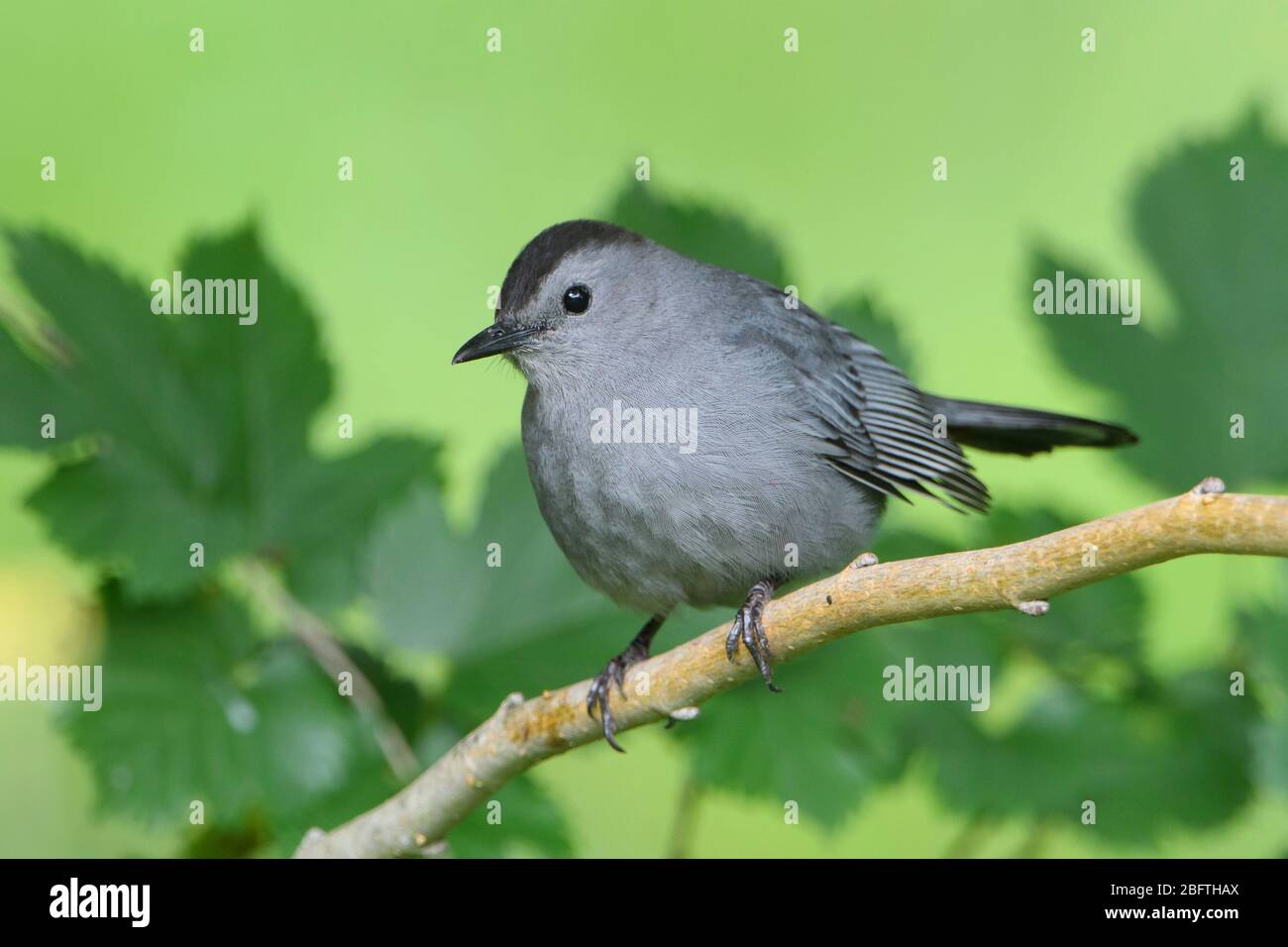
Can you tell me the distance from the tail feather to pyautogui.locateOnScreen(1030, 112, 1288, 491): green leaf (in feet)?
0.69

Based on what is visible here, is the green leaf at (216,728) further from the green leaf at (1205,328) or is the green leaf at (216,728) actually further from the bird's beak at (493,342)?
the green leaf at (1205,328)

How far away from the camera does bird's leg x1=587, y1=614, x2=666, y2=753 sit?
2449 millimetres

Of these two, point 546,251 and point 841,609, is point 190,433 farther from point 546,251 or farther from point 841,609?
point 841,609

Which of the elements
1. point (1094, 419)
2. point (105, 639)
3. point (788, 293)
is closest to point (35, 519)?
point (105, 639)

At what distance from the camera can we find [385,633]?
117 inches

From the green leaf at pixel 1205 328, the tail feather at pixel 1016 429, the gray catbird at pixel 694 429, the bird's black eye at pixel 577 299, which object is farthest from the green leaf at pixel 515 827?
the green leaf at pixel 1205 328

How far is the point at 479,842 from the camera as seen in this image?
2.76 metres

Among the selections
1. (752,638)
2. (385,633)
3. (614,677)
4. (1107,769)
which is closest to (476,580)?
(385,633)

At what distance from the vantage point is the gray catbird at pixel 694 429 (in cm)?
278

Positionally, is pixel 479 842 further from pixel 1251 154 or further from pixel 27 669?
pixel 1251 154

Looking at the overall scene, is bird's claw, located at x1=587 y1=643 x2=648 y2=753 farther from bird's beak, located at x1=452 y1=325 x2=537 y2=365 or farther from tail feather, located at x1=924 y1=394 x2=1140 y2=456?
tail feather, located at x1=924 y1=394 x2=1140 y2=456

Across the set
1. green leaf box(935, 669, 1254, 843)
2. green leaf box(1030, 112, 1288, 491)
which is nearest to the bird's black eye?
green leaf box(1030, 112, 1288, 491)

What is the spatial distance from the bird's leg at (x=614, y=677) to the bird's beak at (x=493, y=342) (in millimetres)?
666

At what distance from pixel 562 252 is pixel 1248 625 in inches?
64.0
